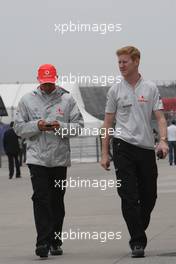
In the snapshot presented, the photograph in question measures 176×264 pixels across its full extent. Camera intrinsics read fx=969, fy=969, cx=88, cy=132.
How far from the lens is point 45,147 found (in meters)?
9.04

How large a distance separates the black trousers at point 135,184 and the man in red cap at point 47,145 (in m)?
0.60

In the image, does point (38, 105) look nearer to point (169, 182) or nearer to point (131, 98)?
point (131, 98)

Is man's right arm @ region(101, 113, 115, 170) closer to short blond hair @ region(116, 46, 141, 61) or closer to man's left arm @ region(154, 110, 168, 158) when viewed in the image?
man's left arm @ region(154, 110, 168, 158)

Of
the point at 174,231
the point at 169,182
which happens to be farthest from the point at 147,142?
the point at 169,182

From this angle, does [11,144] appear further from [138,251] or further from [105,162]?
[138,251]

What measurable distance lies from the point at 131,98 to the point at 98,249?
1757mm

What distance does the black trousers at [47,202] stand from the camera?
886cm

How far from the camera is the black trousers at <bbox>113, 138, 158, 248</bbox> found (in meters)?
8.48

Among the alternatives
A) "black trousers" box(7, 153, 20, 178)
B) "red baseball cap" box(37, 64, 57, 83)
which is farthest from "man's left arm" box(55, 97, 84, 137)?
"black trousers" box(7, 153, 20, 178)

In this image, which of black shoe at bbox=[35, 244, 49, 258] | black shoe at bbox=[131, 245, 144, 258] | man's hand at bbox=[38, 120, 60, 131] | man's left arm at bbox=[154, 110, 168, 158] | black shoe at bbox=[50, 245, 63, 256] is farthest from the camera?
black shoe at bbox=[50, 245, 63, 256]

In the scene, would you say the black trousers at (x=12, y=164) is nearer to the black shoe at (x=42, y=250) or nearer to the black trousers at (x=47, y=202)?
the black trousers at (x=47, y=202)

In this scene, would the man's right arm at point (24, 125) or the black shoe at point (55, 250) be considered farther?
the black shoe at point (55, 250)

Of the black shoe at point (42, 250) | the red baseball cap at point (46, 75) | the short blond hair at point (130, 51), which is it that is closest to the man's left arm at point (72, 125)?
the red baseball cap at point (46, 75)

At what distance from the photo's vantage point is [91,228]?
38.2 ft
